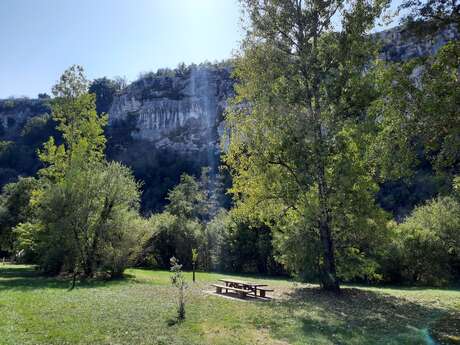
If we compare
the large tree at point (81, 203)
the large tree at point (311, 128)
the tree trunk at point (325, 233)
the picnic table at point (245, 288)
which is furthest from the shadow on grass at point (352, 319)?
the large tree at point (81, 203)

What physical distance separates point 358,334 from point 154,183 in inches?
3972

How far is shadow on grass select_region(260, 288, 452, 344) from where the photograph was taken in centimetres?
902

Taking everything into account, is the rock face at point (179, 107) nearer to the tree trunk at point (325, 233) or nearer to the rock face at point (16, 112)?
the rock face at point (16, 112)

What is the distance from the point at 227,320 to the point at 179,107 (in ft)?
409

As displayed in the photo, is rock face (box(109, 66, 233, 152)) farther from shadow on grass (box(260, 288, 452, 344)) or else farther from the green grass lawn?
shadow on grass (box(260, 288, 452, 344))

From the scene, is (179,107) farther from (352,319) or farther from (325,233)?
(352,319)

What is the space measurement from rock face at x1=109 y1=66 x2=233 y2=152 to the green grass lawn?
102394mm

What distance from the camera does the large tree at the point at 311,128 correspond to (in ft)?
49.1

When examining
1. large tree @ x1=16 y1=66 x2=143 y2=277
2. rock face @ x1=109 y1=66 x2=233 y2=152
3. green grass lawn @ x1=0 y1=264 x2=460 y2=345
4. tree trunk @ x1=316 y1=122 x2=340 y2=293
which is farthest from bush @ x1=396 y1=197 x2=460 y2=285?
rock face @ x1=109 y1=66 x2=233 y2=152

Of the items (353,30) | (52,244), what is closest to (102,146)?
(52,244)

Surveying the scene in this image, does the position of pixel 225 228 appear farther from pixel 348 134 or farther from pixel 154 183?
pixel 154 183

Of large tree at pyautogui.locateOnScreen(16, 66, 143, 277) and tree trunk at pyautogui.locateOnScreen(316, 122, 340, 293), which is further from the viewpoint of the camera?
large tree at pyautogui.locateOnScreen(16, 66, 143, 277)

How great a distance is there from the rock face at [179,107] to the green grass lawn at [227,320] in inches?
4031

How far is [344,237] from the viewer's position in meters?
15.9
